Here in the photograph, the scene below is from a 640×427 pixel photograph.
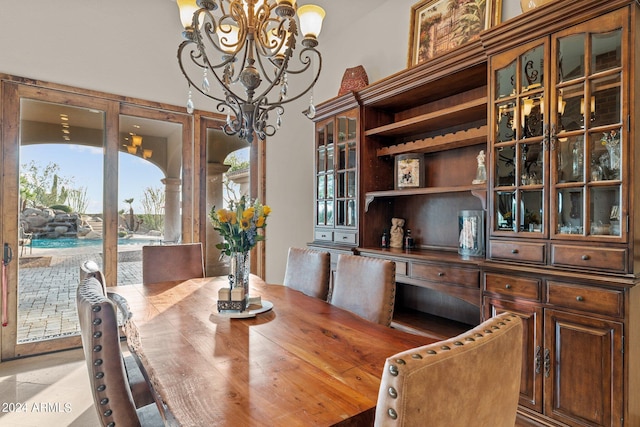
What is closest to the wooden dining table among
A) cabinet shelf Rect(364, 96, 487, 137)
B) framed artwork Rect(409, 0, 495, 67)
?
cabinet shelf Rect(364, 96, 487, 137)

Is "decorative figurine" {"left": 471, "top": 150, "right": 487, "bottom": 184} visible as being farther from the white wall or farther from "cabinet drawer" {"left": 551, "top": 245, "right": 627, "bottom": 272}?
the white wall

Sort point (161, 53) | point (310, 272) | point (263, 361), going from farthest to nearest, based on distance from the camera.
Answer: point (161, 53) → point (310, 272) → point (263, 361)

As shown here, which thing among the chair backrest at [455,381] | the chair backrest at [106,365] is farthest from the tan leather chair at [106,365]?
the chair backrest at [455,381]

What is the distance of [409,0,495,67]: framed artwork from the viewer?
267cm

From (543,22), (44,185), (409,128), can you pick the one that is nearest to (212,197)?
(44,185)

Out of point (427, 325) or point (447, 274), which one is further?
point (427, 325)

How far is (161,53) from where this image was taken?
354 cm

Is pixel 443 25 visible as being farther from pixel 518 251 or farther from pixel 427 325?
pixel 427 325

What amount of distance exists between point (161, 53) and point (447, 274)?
11.3 feet

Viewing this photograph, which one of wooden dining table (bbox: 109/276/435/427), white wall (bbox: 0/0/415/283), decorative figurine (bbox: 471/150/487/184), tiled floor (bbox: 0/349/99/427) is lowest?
tiled floor (bbox: 0/349/99/427)

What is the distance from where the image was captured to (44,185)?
3.12m

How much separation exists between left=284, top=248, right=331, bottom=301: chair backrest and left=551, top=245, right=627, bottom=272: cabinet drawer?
131cm

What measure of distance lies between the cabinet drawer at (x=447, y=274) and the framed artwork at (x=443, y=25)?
158cm

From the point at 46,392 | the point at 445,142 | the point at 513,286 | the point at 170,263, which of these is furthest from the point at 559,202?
the point at 46,392
